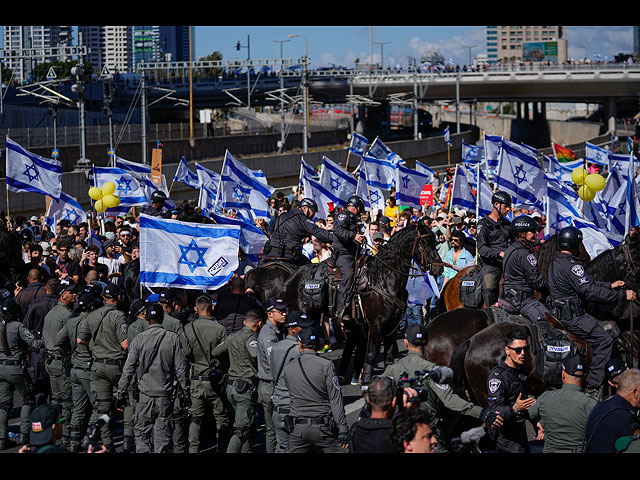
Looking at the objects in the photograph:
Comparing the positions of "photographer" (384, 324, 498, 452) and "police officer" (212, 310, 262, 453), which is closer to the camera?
"photographer" (384, 324, 498, 452)

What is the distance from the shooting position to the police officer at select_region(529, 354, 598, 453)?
8039mm

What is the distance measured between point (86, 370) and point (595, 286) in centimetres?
600

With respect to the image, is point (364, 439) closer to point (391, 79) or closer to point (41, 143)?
point (41, 143)

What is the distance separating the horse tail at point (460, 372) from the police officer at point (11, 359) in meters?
5.18

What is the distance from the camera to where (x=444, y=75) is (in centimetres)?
9019

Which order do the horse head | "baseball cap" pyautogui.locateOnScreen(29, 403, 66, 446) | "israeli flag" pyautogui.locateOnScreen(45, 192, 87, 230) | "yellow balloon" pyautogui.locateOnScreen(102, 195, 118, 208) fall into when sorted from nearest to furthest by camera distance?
"baseball cap" pyautogui.locateOnScreen(29, 403, 66, 446)
the horse head
"yellow balloon" pyautogui.locateOnScreen(102, 195, 118, 208)
"israeli flag" pyautogui.locateOnScreen(45, 192, 87, 230)

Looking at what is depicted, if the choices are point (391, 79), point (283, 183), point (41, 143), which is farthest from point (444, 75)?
point (41, 143)

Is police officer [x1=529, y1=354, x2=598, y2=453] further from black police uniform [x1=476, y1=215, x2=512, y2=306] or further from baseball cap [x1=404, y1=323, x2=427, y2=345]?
black police uniform [x1=476, y1=215, x2=512, y2=306]

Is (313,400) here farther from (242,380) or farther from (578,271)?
(578,271)

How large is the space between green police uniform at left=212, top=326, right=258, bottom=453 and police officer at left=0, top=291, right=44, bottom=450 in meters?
2.71

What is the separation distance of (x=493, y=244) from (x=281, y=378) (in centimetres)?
487

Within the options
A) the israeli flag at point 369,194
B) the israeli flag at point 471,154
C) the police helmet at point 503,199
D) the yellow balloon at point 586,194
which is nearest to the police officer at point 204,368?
the police helmet at point 503,199

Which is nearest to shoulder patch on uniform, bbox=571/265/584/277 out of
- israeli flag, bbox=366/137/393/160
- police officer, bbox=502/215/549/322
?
police officer, bbox=502/215/549/322

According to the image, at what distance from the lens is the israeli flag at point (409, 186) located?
23.5 metres
